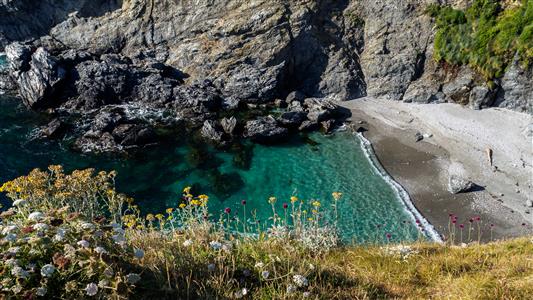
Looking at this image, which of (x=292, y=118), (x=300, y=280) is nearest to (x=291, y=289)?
(x=300, y=280)

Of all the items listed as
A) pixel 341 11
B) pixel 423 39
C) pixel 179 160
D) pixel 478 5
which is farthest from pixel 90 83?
pixel 478 5

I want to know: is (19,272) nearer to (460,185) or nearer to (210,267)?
(210,267)

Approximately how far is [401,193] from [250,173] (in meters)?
9.56

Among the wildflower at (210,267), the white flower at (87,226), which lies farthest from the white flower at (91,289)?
the wildflower at (210,267)

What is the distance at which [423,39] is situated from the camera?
3875 cm

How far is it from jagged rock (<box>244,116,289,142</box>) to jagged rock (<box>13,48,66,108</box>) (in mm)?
20025

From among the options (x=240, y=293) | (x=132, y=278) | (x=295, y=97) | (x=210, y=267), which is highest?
(x=132, y=278)

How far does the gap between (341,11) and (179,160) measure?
25.2 metres

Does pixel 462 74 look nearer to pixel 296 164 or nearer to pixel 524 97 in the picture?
pixel 524 97

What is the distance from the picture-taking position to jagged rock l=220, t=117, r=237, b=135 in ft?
105

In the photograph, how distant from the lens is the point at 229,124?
3225 centimetres

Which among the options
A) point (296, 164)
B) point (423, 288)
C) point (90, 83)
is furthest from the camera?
point (90, 83)

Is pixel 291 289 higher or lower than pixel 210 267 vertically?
lower

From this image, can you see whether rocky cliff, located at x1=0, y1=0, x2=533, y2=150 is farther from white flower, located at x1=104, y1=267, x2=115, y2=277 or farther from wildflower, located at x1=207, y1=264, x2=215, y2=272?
white flower, located at x1=104, y1=267, x2=115, y2=277
